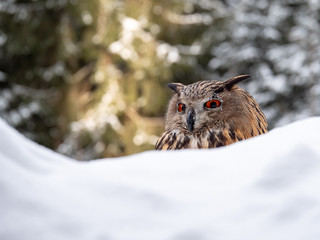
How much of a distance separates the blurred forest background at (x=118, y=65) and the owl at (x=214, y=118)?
692 centimetres

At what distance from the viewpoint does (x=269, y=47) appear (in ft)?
45.6

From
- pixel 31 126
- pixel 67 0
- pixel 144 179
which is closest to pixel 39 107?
pixel 31 126

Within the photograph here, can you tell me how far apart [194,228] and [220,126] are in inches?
67.4

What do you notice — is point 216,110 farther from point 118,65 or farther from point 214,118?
point 118,65

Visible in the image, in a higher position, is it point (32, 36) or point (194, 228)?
point (32, 36)

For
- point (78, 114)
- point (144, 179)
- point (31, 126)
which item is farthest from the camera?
point (31, 126)

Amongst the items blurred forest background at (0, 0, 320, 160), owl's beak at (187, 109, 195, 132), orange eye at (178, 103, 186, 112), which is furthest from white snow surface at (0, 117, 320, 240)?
blurred forest background at (0, 0, 320, 160)

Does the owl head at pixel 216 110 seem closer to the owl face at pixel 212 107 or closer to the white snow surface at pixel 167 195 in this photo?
the owl face at pixel 212 107

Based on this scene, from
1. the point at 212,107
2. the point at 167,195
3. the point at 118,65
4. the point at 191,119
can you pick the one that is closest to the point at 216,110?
the point at 212,107

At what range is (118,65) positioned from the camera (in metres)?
10.5

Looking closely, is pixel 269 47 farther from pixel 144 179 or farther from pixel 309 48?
pixel 144 179

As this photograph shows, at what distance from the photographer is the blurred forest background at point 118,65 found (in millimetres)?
9648

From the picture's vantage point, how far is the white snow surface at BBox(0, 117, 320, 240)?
827 millimetres

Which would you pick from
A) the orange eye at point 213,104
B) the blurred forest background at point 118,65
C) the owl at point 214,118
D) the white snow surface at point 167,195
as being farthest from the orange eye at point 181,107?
the blurred forest background at point 118,65
